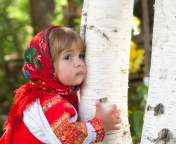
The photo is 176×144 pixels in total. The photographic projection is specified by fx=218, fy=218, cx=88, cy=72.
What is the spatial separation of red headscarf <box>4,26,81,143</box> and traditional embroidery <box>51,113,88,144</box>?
0.86ft

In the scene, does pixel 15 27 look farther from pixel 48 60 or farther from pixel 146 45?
pixel 48 60

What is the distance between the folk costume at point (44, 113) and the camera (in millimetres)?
1524

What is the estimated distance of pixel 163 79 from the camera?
1.36m

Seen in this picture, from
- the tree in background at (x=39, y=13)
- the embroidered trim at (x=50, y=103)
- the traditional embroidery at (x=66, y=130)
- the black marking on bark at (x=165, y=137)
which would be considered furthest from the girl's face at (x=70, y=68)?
the tree in background at (x=39, y=13)

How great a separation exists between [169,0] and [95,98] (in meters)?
0.81

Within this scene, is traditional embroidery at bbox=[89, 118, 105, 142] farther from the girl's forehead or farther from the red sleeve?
the girl's forehead

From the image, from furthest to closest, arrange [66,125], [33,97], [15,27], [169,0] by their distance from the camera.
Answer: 1. [15,27]
2. [33,97]
3. [66,125]
4. [169,0]

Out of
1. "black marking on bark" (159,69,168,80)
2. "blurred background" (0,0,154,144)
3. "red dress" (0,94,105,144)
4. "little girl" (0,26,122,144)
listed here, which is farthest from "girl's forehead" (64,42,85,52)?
"blurred background" (0,0,154,144)

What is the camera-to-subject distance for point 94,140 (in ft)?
5.16

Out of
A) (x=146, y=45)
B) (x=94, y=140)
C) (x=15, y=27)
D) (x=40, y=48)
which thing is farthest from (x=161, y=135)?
(x=15, y=27)

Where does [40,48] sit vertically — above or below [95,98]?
above

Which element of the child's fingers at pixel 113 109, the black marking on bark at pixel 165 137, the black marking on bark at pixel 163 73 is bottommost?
the black marking on bark at pixel 165 137

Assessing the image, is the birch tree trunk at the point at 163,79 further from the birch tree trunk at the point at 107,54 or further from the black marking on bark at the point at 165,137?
the birch tree trunk at the point at 107,54

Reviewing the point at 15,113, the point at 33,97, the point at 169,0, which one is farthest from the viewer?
the point at 15,113
